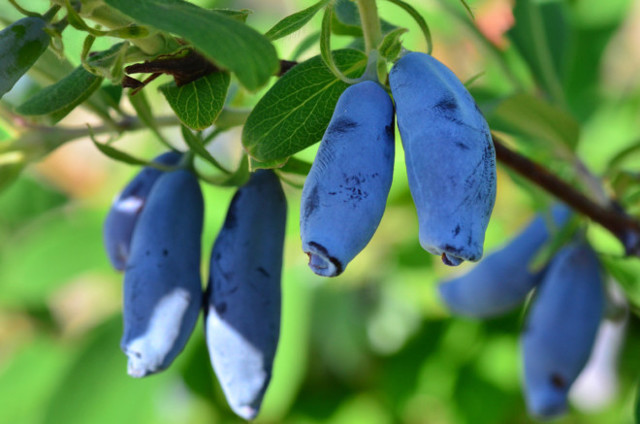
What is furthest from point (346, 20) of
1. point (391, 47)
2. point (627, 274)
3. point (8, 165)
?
point (627, 274)

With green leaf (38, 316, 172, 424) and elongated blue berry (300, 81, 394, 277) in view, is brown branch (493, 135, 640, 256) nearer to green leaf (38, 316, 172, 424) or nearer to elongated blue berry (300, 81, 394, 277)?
→ elongated blue berry (300, 81, 394, 277)

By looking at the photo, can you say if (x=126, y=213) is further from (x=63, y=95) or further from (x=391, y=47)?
(x=391, y=47)

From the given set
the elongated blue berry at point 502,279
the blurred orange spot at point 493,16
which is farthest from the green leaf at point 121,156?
the blurred orange spot at point 493,16

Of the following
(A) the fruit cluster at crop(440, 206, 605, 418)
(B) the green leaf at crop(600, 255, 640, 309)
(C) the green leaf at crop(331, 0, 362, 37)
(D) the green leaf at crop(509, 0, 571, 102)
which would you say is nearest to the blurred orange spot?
(D) the green leaf at crop(509, 0, 571, 102)

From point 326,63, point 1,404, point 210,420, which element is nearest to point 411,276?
point 210,420

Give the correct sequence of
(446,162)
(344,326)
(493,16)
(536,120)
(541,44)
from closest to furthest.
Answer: (446,162), (536,120), (541,44), (344,326), (493,16)

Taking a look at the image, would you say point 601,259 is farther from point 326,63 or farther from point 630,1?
point 630,1
